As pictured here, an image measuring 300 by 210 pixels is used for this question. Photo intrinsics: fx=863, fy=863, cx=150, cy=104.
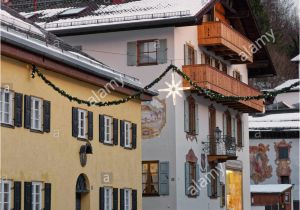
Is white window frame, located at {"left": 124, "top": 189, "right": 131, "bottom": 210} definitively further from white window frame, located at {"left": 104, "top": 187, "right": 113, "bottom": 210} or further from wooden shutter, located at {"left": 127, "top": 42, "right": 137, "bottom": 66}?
wooden shutter, located at {"left": 127, "top": 42, "right": 137, "bottom": 66}

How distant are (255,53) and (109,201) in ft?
67.1

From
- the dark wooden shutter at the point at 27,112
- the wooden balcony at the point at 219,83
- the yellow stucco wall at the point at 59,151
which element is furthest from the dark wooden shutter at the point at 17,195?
the wooden balcony at the point at 219,83

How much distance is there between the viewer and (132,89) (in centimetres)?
3117

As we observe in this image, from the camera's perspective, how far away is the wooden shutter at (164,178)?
36.4 metres

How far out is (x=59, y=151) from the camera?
84.7ft

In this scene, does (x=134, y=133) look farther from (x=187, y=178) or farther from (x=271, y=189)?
(x=271, y=189)

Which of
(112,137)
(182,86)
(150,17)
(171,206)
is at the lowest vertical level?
(171,206)

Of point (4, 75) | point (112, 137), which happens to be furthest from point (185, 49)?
point (4, 75)

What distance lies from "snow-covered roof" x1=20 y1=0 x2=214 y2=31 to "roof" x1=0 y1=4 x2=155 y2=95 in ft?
20.7

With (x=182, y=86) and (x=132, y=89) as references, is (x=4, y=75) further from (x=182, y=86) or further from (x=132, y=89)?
(x=182, y=86)

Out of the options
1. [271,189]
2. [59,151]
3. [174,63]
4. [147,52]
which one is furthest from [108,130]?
[271,189]

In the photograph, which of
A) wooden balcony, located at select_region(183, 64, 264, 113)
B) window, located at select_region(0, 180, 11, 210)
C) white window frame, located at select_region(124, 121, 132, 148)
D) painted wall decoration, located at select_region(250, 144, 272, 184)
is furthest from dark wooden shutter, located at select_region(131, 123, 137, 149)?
painted wall decoration, located at select_region(250, 144, 272, 184)

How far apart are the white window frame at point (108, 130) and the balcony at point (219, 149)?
36.3 ft

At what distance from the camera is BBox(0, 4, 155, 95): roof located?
23.5 metres
